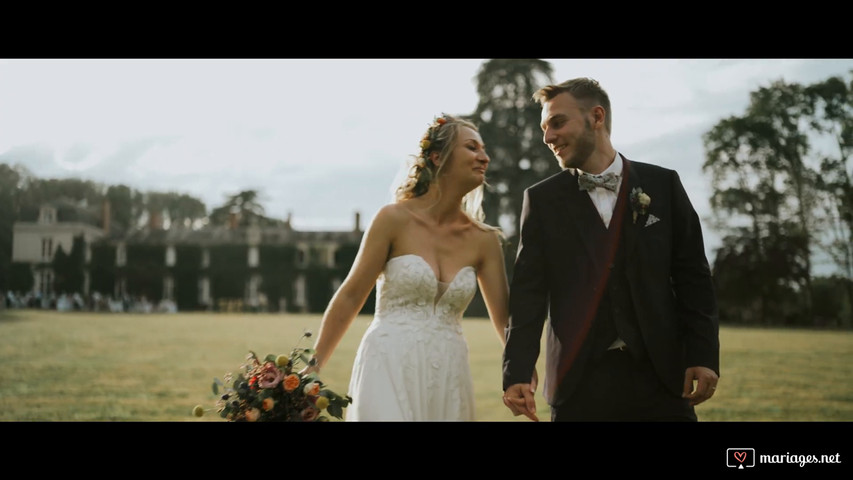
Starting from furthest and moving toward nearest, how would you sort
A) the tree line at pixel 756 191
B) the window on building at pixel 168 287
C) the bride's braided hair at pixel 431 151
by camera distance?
1. the window on building at pixel 168 287
2. the tree line at pixel 756 191
3. the bride's braided hair at pixel 431 151

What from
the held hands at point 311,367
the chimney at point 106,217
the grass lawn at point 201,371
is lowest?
the grass lawn at point 201,371

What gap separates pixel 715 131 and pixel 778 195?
4387 mm

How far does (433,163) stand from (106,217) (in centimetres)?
3664

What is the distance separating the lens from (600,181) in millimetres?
3383

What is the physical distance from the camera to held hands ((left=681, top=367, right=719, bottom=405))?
3197 mm

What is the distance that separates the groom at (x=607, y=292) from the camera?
3.25m

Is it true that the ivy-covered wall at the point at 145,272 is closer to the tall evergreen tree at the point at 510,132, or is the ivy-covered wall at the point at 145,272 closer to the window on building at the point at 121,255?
the window on building at the point at 121,255

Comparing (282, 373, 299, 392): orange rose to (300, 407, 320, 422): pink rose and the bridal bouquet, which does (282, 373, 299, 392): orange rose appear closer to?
the bridal bouquet

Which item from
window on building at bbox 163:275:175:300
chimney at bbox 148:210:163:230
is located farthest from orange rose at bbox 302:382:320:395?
chimney at bbox 148:210:163:230

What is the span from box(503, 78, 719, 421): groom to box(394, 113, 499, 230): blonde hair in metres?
0.65

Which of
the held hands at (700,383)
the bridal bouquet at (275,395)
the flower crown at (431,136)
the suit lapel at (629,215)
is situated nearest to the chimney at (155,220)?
the flower crown at (431,136)

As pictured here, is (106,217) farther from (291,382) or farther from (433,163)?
(291,382)

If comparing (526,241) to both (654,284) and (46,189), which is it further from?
(46,189)

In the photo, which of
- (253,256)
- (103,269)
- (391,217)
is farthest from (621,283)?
(253,256)
